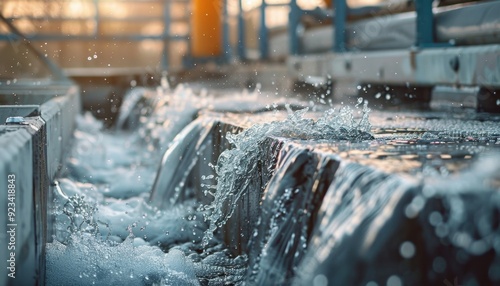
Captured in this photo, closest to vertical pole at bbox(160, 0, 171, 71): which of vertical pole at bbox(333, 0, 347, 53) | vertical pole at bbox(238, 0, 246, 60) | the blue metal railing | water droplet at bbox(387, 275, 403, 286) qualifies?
vertical pole at bbox(238, 0, 246, 60)

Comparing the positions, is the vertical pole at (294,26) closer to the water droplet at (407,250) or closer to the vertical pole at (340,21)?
the vertical pole at (340,21)

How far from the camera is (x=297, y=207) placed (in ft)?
8.89

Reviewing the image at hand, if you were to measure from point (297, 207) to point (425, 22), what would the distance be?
363cm

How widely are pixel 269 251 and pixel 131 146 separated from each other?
6630 mm

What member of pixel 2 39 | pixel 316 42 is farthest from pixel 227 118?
pixel 2 39

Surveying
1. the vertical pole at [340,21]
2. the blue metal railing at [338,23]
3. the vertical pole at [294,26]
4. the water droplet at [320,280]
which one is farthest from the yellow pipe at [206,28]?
the water droplet at [320,280]

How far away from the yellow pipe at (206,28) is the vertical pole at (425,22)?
7876mm

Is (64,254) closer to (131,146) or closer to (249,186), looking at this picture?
(249,186)

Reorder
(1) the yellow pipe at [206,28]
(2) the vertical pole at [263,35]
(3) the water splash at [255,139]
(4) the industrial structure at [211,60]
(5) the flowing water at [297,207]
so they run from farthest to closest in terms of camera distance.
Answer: (1) the yellow pipe at [206,28], (2) the vertical pole at [263,35], (3) the water splash at [255,139], (4) the industrial structure at [211,60], (5) the flowing water at [297,207]

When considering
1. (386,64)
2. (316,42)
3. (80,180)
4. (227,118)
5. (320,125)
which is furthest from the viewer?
(316,42)

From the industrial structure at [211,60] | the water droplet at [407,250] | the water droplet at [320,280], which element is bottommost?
the water droplet at [320,280]

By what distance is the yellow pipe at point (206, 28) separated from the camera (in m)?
13.6

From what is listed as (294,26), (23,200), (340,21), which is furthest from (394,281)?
(294,26)

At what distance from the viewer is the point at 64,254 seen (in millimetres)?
3408
